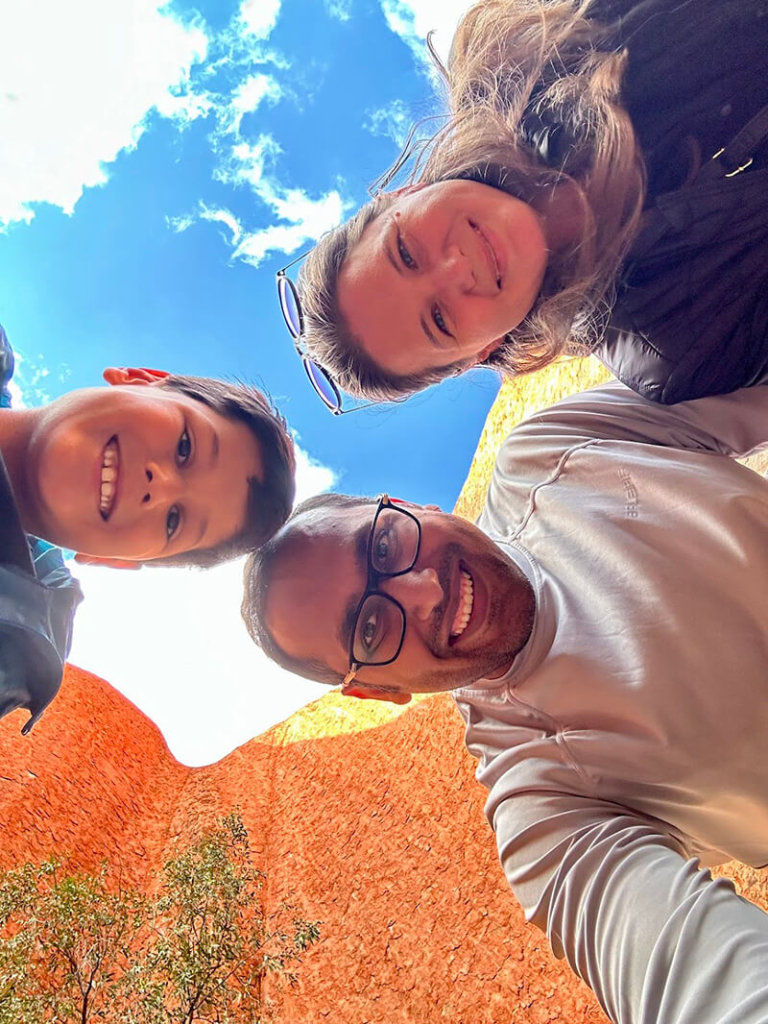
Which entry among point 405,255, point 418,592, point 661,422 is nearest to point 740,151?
point 661,422

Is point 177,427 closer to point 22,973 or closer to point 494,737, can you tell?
point 494,737

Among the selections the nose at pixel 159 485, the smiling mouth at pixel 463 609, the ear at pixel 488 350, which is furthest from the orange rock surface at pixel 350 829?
the nose at pixel 159 485

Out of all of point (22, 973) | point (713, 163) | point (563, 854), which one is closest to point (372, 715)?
point (22, 973)

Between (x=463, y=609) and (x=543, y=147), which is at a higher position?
(x=543, y=147)

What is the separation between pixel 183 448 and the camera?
4.44 ft

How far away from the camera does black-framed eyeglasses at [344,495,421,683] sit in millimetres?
1610

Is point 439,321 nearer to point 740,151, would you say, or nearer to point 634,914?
point 740,151

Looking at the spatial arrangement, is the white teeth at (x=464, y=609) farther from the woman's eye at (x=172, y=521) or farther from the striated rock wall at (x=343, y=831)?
the striated rock wall at (x=343, y=831)

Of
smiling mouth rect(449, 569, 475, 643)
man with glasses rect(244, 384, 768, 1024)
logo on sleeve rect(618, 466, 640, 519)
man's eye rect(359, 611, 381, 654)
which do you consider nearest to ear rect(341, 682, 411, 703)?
man with glasses rect(244, 384, 768, 1024)

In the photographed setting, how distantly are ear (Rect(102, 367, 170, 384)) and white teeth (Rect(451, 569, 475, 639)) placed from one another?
2.83ft

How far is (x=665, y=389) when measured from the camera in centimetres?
142

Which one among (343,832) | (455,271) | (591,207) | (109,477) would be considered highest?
(591,207)

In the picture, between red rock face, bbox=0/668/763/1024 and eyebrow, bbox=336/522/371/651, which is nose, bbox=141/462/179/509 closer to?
eyebrow, bbox=336/522/371/651

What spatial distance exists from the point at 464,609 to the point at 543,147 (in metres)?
1.03
